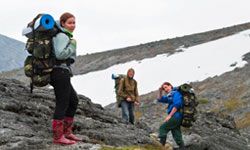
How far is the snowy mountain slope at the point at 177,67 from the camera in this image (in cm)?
6022

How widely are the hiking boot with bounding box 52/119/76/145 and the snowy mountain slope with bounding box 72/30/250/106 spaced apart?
136ft

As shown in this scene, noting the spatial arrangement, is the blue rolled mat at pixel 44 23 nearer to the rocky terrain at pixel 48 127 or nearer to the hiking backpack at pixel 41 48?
the hiking backpack at pixel 41 48

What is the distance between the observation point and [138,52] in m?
86.2

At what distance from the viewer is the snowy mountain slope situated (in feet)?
Result: 198

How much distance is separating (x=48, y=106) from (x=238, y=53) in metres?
50.7

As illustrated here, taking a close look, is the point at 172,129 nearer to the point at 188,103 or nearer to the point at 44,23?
the point at 188,103

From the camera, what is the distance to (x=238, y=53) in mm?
66188

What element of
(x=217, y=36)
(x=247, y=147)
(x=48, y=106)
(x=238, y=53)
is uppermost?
(x=217, y=36)

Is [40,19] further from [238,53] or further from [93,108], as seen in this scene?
[238,53]

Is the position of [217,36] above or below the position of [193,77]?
above

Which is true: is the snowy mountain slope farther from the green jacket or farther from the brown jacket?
the green jacket

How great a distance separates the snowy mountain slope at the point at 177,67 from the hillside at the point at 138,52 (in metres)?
3.86

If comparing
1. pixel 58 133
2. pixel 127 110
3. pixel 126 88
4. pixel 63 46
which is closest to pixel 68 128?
pixel 58 133

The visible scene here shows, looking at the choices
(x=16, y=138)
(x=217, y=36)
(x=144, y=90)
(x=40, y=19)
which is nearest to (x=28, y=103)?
(x=16, y=138)
